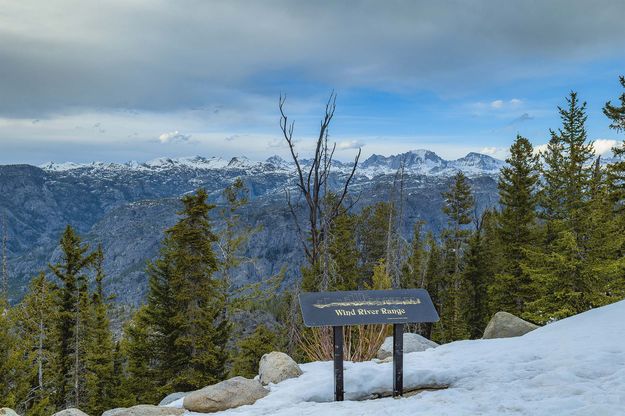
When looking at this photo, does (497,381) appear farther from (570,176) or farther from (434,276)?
(434,276)

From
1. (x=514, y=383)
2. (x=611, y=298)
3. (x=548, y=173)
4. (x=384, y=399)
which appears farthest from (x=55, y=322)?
(x=548, y=173)

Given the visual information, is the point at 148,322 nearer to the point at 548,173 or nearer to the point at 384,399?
the point at 384,399

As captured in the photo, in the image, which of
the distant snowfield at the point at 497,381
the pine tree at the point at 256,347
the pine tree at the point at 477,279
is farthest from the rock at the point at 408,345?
the pine tree at the point at 477,279

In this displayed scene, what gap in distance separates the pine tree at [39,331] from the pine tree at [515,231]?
25.6m

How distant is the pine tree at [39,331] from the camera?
78.3ft

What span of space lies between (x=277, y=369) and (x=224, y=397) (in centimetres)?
161

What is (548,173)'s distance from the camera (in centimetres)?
2989

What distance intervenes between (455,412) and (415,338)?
618 cm

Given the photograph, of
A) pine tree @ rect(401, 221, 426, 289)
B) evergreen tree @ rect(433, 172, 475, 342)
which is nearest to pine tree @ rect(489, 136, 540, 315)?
evergreen tree @ rect(433, 172, 475, 342)

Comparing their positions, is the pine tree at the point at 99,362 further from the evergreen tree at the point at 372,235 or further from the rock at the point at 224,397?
the evergreen tree at the point at 372,235

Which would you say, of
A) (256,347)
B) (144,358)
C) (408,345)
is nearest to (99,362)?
A: (144,358)

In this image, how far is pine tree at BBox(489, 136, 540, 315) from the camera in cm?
2717

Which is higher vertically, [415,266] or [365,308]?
[365,308]

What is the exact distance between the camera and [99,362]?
32000mm
